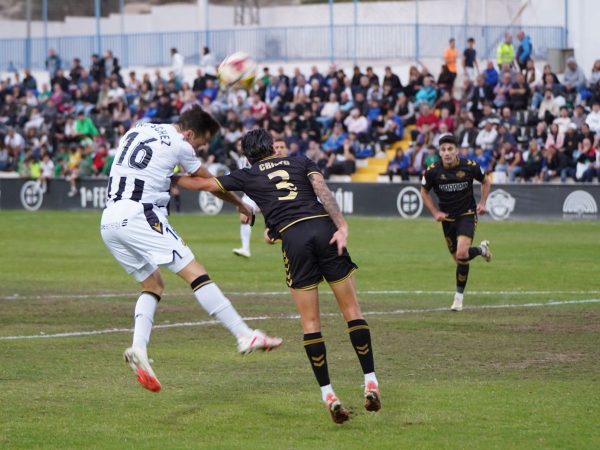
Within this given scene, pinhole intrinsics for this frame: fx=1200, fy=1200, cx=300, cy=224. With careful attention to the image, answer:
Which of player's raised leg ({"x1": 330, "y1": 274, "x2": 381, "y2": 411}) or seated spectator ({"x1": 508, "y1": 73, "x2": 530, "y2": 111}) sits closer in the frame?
player's raised leg ({"x1": 330, "y1": 274, "x2": 381, "y2": 411})

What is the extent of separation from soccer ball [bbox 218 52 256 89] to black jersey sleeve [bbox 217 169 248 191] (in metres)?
5.59

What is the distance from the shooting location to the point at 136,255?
36.7 ft

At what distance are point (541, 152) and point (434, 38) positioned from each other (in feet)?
43.0

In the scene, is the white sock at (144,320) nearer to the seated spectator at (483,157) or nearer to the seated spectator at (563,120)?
the seated spectator at (483,157)

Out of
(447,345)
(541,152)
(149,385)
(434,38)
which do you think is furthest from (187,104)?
(149,385)

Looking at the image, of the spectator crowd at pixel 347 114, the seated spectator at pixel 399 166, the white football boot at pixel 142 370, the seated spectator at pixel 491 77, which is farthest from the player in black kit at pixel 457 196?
the seated spectator at pixel 491 77

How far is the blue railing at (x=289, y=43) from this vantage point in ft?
149

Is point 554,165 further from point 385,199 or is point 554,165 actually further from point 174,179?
point 174,179

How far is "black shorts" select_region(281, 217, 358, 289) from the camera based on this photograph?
988cm

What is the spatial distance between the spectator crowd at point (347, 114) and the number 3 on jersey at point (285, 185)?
23.7 meters

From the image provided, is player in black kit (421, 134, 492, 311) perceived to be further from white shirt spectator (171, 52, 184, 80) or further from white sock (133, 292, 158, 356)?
white shirt spectator (171, 52, 184, 80)

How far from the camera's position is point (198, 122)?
1098 cm

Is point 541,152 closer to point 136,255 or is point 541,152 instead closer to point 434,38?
point 434,38

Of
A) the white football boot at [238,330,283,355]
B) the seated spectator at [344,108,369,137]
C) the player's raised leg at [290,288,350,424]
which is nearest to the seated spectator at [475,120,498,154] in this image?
the seated spectator at [344,108,369,137]
